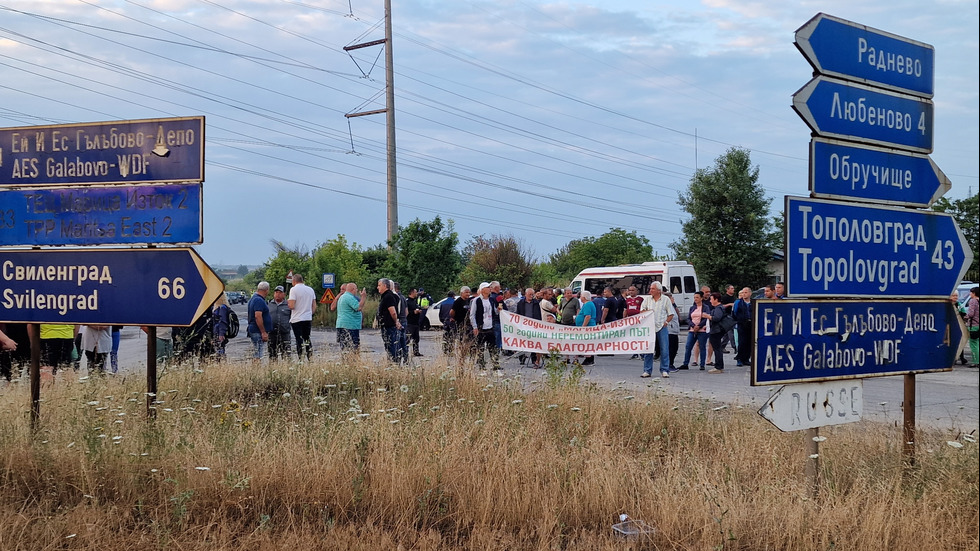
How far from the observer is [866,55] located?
5.63m

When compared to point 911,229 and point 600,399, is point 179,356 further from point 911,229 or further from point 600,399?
point 911,229

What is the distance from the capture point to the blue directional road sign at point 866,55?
17.4 ft

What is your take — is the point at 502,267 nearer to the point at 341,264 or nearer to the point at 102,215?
the point at 341,264

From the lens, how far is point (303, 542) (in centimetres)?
470

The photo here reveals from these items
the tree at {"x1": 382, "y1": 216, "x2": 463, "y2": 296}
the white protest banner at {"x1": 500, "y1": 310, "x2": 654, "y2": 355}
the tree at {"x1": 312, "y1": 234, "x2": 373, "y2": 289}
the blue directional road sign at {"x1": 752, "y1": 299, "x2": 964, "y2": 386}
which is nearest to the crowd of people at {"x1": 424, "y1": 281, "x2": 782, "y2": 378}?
the white protest banner at {"x1": 500, "y1": 310, "x2": 654, "y2": 355}

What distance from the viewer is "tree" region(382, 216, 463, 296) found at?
129ft

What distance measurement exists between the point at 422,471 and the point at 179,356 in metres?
8.30

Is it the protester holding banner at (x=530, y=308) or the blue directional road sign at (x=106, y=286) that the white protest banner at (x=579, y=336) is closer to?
the protester holding banner at (x=530, y=308)

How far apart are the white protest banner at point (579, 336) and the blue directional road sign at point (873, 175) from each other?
35.6 ft

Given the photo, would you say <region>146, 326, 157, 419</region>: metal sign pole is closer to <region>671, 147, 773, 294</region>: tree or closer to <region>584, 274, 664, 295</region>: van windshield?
<region>584, 274, 664, 295</region>: van windshield

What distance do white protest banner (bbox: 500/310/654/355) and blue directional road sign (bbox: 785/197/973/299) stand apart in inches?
424

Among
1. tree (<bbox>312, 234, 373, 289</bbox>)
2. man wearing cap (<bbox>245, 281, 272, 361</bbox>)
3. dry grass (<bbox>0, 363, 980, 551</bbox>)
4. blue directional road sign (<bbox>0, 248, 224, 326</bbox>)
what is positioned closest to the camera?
dry grass (<bbox>0, 363, 980, 551</bbox>)

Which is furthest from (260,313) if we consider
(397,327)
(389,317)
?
(397,327)

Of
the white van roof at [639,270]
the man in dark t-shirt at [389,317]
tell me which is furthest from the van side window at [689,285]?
the man in dark t-shirt at [389,317]
